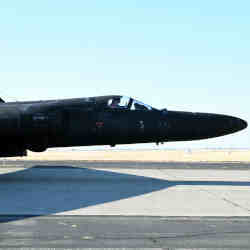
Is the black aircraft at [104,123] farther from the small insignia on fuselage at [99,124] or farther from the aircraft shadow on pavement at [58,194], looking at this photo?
the aircraft shadow on pavement at [58,194]

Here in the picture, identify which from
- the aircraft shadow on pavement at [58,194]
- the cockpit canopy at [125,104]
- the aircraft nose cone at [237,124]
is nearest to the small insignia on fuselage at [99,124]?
the cockpit canopy at [125,104]

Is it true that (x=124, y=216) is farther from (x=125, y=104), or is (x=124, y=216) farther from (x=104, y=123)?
(x=125, y=104)

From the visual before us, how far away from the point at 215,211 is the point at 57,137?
798 cm

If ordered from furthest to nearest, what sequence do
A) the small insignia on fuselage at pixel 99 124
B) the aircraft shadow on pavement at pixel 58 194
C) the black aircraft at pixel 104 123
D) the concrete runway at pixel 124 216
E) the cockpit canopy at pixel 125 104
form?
the cockpit canopy at pixel 125 104 → the small insignia on fuselage at pixel 99 124 → the black aircraft at pixel 104 123 → the aircraft shadow on pavement at pixel 58 194 → the concrete runway at pixel 124 216

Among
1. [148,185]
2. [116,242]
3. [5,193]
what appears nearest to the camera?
[116,242]

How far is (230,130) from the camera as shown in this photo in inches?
626

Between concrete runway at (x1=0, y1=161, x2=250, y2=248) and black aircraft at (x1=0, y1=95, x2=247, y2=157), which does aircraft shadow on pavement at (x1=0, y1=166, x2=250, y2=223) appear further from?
black aircraft at (x1=0, y1=95, x2=247, y2=157)

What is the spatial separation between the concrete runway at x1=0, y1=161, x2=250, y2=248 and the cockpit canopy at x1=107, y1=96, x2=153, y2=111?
329 centimetres

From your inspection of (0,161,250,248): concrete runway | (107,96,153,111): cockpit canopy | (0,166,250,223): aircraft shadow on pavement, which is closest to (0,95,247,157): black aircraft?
(107,96,153,111): cockpit canopy

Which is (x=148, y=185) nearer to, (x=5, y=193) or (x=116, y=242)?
(x=5, y=193)

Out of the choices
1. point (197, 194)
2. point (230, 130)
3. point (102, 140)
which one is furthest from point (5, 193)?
point (230, 130)

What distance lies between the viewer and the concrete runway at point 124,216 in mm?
7090

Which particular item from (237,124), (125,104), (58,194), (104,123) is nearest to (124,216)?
(58,194)

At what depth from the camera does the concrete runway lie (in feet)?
23.3
